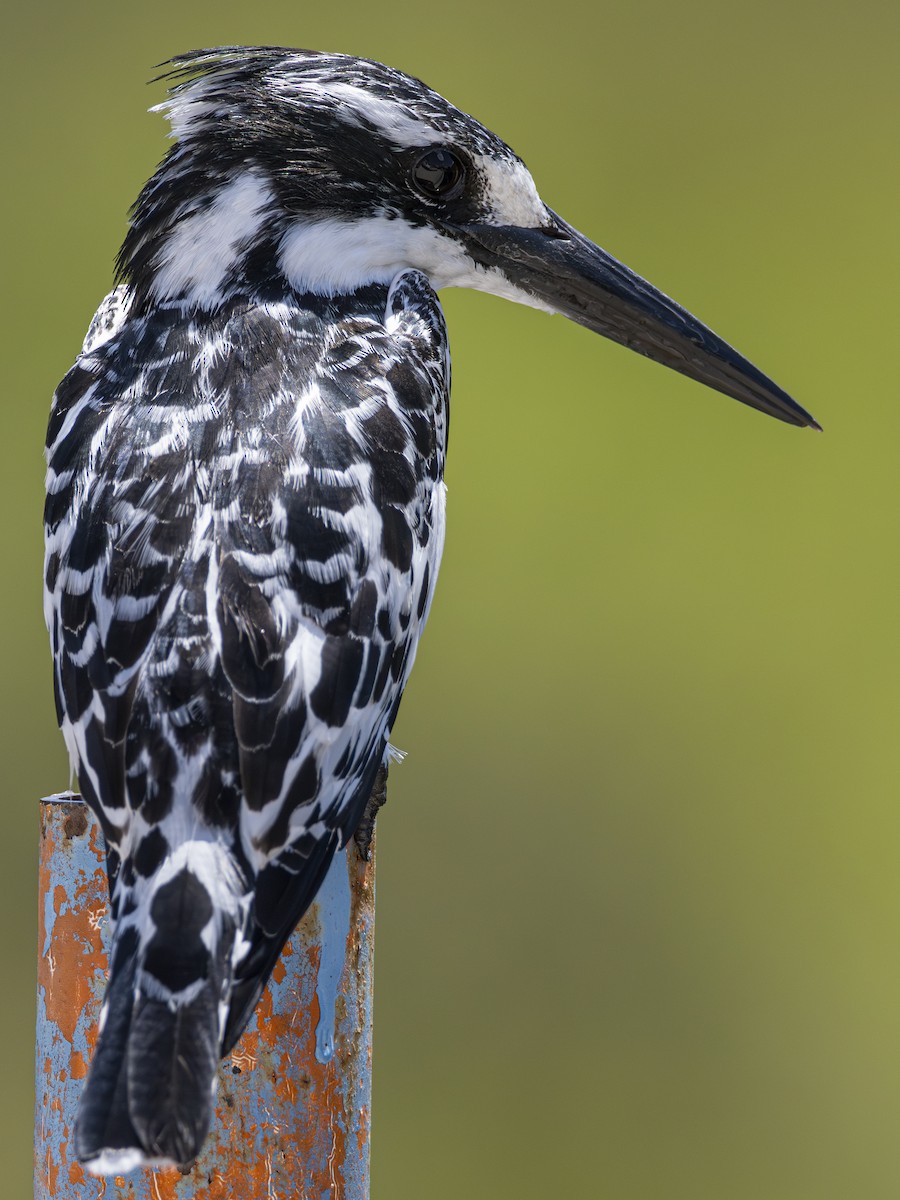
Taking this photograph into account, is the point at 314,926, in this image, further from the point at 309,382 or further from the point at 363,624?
the point at 309,382

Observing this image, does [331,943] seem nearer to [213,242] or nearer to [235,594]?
[235,594]

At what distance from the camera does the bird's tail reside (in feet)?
3.41

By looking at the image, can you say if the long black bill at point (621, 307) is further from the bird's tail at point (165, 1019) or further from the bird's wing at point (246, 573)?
the bird's tail at point (165, 1019)

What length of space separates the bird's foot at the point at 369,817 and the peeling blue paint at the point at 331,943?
51 millimetres

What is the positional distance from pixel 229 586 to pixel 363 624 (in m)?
0.13

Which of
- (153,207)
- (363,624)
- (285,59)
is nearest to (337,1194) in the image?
(363,624)

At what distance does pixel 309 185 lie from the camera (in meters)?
1.54

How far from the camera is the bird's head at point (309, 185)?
4.97 feet

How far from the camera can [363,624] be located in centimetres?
130

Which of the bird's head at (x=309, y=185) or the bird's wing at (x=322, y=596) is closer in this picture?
the bird's wing at (x=322, y=596)

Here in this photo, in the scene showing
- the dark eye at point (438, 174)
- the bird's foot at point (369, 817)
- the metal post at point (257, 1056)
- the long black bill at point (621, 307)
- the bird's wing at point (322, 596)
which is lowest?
the metal post at point (257, 1056)

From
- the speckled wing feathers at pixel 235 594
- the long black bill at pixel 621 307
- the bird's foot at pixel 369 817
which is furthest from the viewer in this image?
the long black bill at pixel 621 307

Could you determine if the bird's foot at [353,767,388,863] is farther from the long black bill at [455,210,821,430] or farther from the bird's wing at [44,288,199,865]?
the long black bill at [455,210,821,430]

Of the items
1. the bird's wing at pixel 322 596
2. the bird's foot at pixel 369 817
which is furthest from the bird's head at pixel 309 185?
the bird's foot at pixel 369 817
